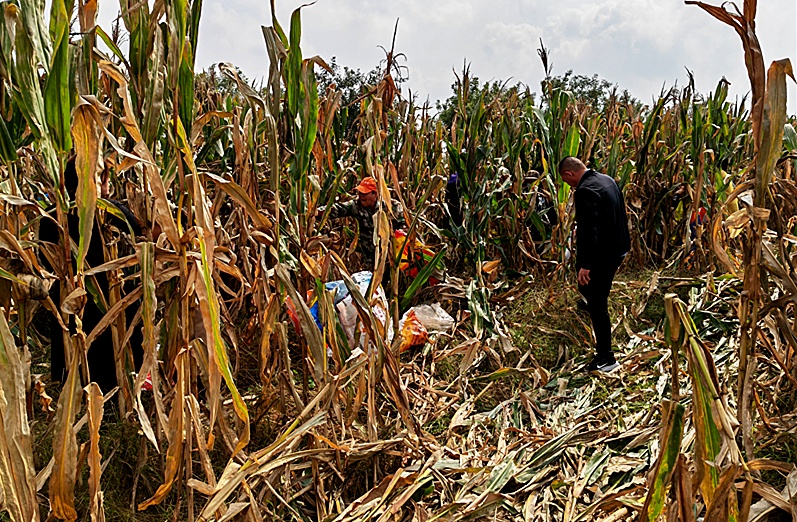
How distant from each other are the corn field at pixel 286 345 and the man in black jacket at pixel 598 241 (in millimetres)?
270

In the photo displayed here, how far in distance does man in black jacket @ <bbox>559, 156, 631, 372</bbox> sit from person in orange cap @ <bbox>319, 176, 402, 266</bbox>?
0.97 m

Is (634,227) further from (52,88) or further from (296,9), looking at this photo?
(52,88)

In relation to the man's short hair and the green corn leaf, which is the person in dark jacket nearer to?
the green corn leaf

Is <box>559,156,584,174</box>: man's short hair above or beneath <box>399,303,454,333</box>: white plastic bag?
above

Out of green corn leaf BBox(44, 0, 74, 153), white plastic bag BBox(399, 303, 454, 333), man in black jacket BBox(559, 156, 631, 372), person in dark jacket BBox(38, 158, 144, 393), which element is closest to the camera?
green corn leaf BBox(44, 0, 74, 153)

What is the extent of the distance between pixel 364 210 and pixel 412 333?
73 cm

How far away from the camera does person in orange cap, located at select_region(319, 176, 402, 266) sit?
123 inches

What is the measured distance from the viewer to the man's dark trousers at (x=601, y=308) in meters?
3.11

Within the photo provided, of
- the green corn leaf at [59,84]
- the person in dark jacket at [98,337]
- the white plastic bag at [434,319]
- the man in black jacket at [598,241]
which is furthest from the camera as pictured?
the white plastic bag at [434,319]

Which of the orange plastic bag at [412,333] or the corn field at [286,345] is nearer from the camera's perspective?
the corn field at [286,345]

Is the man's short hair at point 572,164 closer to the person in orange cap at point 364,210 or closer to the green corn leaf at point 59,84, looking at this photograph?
the person in orange cap at point 364,210

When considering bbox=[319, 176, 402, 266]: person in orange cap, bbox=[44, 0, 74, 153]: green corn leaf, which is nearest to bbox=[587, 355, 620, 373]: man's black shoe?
bbox=[319, 176, 402, 266]: person in orange cap

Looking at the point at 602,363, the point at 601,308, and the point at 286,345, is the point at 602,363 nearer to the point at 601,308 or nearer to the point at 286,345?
the point at 601,308

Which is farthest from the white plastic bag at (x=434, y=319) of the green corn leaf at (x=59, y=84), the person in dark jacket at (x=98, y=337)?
the green corn leaf at (x=59, y=84)
